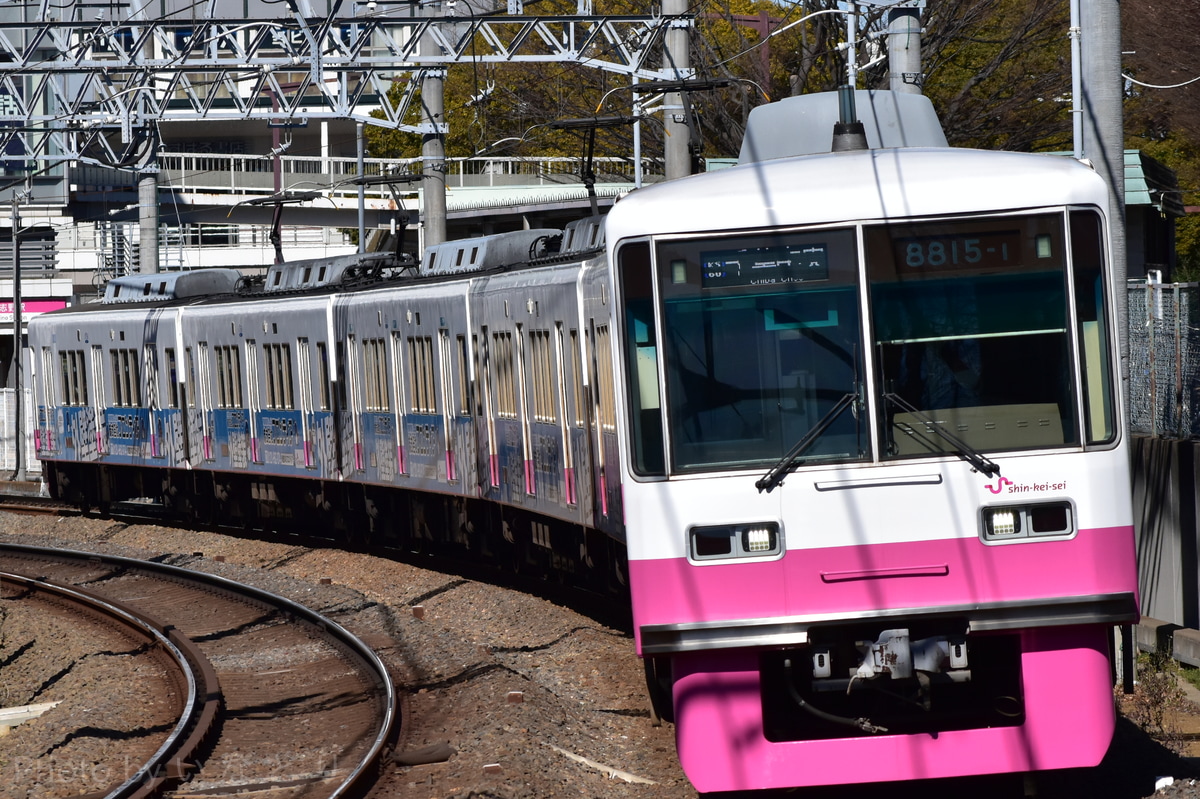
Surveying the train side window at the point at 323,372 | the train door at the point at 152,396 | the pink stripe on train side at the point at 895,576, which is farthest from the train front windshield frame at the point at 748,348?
the train door at the point at 152,396

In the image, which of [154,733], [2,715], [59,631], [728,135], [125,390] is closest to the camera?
[154,733]

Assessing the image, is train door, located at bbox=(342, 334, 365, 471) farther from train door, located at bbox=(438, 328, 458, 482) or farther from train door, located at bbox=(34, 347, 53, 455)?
train door, located at bbox=(34, 347, 53, 455)

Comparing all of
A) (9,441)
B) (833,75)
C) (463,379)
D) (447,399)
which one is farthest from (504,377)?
(9,441)

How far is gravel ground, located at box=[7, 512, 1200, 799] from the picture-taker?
819cm

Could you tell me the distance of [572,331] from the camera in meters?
12.6

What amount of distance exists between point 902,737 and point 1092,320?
5.94 ft

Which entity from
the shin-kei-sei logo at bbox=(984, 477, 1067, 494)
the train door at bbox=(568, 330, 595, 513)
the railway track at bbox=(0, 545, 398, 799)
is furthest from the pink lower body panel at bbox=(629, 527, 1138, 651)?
the train door at bbox=(568, 330, 595, 513)

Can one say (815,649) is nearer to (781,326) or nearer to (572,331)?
(781,326)

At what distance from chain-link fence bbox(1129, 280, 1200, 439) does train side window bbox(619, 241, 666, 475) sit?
481 centimetres

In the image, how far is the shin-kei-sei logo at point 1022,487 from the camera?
720 cm

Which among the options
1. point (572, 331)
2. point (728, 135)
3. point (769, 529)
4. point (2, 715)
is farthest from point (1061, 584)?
point (728, 135)

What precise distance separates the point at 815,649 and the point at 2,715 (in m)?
7.00

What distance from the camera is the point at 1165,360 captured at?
11.9 m

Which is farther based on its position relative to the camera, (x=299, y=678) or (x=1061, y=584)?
(x=299, y=678)
